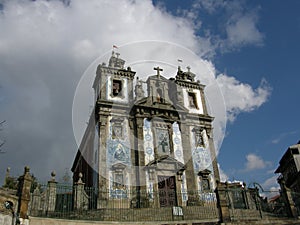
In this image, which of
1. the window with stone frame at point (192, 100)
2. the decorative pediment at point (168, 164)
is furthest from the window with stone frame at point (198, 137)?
the decorative pediment at point (168, 164)

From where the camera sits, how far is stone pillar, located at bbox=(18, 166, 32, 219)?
1350 centimetres

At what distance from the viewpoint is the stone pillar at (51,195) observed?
648 inches

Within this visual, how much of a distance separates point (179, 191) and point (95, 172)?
7021mm

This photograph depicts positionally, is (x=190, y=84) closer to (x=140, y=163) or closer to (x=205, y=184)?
(x=205, y=184)

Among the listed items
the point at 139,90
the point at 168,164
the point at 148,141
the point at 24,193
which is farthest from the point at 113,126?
the point at 24,193

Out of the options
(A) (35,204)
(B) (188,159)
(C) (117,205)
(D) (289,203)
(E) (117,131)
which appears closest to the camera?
(A) (35,204)

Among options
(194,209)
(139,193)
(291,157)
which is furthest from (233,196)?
(291,157)

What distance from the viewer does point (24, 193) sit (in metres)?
14.0

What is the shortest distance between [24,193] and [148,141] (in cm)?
1250

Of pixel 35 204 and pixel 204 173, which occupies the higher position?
pixel 204 173

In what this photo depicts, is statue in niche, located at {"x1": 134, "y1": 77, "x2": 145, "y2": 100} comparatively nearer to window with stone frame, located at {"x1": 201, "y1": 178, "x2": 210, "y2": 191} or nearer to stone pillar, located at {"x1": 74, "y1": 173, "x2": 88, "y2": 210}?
window with stone frame, located at {"x1": 201, "y1": 178, "x2": 210, "y2": 191}

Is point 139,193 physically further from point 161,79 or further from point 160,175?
point 161,79

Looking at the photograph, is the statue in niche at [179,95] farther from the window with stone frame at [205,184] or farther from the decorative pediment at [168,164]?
the window with stone frame at [205,184]

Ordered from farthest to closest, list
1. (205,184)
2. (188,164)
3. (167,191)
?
→ (188,164), (205,184), (167,191)
